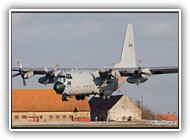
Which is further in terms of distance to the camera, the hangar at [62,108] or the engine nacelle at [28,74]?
the engine nacelle at [28,74]

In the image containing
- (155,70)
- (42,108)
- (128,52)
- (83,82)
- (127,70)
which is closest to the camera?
(42,108)

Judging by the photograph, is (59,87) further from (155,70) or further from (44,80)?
(155,70)

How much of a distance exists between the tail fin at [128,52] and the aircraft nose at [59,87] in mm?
1692

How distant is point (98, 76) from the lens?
1966 centimetres

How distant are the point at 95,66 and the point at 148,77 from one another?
191 cm

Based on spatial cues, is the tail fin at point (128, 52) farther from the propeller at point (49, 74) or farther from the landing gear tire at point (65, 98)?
the propeller at point (49, 74)

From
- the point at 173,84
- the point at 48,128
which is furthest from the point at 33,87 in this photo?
the point at 173,84

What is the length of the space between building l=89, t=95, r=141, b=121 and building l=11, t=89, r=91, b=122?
0.94ft

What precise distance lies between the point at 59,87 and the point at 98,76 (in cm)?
152

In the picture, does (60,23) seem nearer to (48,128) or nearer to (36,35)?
(36,35)

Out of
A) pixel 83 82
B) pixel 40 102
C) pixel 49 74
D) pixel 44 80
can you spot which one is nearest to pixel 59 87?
pixel 49 74

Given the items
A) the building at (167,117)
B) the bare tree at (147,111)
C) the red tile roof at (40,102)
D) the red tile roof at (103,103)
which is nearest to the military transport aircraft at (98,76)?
the red tile roof at (103,103)

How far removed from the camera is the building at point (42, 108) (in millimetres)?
15836

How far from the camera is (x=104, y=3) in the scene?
15.7 m
